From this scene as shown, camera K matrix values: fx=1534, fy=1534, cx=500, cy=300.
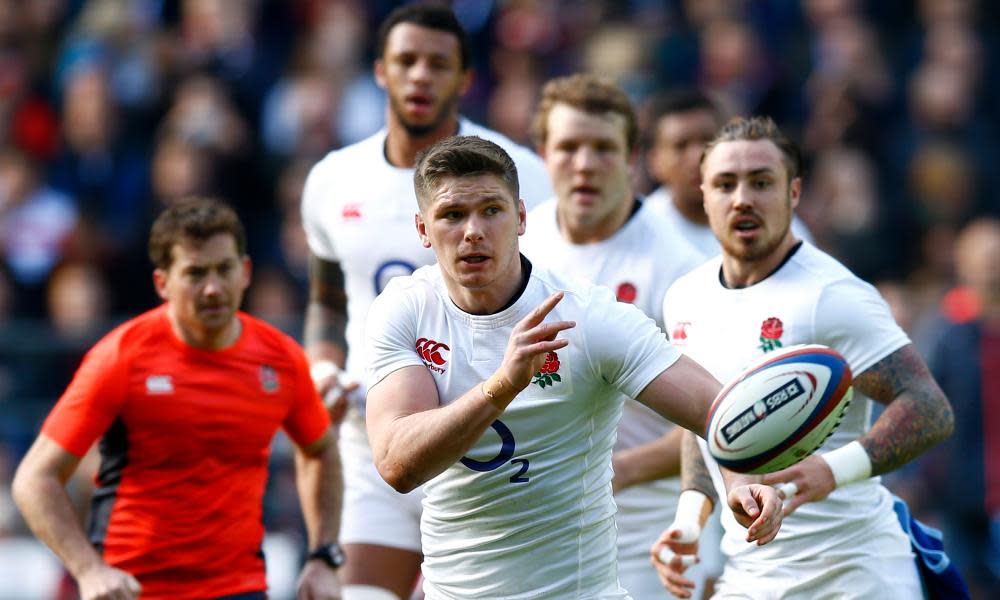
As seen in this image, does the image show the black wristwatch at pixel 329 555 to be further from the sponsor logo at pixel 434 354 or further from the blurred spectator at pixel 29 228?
the blurred spectator at pixel 29 228

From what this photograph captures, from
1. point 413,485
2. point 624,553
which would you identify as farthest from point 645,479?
point 413,485

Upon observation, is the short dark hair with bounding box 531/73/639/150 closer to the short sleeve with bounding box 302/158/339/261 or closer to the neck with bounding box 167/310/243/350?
the short sleeve with bounding box 302/158/339/261

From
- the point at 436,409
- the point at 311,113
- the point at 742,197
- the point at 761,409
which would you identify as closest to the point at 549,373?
the point at 436,409

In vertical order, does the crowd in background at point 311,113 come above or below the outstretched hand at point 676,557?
above

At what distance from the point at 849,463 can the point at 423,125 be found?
9.09 feet

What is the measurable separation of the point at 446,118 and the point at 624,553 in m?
2.17

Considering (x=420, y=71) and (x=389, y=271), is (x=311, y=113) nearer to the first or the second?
(x=420, y=71)

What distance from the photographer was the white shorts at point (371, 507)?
275 inches

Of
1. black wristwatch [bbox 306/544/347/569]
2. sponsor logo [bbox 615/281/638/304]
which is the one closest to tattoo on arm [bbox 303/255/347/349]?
black wristwatch [bbox 306/544/347/569]

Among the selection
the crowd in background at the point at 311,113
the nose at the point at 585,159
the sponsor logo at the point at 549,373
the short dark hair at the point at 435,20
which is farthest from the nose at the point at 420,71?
the crowd in background at the point at 311,113

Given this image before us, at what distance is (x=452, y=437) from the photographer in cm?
457

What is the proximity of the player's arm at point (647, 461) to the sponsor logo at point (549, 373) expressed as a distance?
5.06ft

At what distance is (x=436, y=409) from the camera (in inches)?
187

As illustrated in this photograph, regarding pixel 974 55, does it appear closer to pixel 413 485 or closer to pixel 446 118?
pixel 446 118
